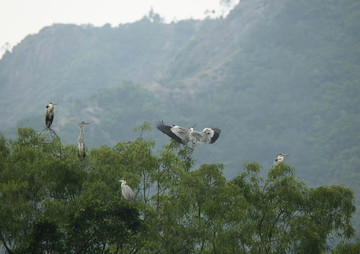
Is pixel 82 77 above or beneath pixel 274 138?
above

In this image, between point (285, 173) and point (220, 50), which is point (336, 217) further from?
point (220, 50)

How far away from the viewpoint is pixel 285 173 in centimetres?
1210

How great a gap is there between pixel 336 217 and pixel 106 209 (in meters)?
4.78

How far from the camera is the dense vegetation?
10805 mm

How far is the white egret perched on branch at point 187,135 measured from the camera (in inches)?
515

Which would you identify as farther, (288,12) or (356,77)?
(288,12)

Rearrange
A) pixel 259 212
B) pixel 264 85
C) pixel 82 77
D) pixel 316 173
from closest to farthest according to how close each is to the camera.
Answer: pixel 259 212 → pixel 316 173 → pixel 264 85 → pixel 82 77

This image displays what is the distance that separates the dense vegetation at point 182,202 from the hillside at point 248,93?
54043mm

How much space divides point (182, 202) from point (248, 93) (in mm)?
85145

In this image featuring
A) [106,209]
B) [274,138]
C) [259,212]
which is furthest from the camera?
[274,138]

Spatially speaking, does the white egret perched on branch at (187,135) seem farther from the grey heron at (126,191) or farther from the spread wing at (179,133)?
the grey heron at (126,191)

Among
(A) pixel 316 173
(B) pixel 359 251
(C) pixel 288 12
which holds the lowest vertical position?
(B) pixel 359 251

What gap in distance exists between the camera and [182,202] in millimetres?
11312

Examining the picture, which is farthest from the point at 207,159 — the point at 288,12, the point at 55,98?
the point at 55,98
